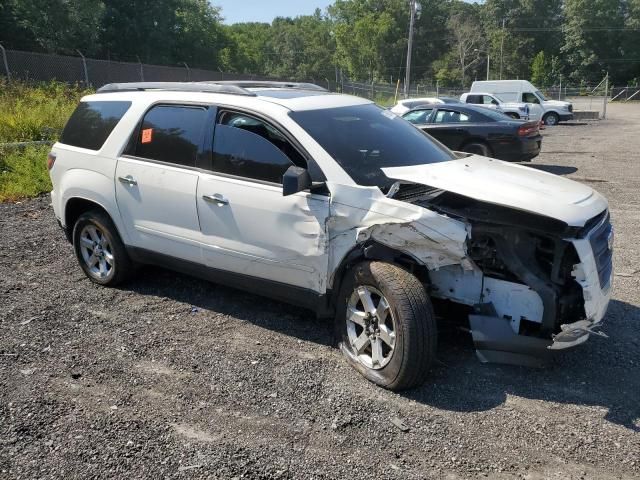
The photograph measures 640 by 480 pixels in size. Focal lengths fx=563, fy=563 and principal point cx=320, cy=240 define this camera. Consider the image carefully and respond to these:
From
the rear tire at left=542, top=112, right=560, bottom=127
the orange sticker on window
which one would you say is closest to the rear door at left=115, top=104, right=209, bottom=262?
the orange sticker on window

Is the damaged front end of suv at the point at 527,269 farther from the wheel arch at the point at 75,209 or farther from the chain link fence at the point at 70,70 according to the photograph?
the chain link fence at the point at 70,70

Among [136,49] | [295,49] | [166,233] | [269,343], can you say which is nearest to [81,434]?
[269,343]

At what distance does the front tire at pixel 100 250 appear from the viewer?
16.8 ft

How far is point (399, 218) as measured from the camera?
347 cm

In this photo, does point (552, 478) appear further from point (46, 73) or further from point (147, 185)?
point (46, 73)

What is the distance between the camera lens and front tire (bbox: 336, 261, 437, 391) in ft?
11.1

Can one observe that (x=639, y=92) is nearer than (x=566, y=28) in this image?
Yes

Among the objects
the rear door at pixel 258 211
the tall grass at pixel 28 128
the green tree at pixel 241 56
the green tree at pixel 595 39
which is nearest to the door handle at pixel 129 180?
the rear door at pixel 258 211

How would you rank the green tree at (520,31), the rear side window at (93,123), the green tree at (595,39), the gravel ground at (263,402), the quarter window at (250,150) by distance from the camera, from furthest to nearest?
the green tree at (520,31) → the green tree at (595,39) → the rear side window at (93,123) → the quarter window at (250,150) → the gravel ground at (263,402)

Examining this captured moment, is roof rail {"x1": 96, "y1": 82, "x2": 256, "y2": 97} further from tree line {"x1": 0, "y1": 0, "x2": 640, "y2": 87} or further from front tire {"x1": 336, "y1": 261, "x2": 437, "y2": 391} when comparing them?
tree line {"x1": 0, "y1": 0, "x2": 640, "y2": 87}

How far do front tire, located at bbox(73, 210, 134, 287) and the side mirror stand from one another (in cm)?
216

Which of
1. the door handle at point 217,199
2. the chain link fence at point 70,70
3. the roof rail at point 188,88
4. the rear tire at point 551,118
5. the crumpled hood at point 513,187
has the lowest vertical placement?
the rear tire at point 551,118

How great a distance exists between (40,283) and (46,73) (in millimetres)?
16898

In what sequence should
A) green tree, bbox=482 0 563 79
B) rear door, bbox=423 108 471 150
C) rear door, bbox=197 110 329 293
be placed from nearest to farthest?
rear door, bbox=197 110 329 293 < rear door, bbox=423 108 471 150 < green tree, bbox=482 0 563 79
